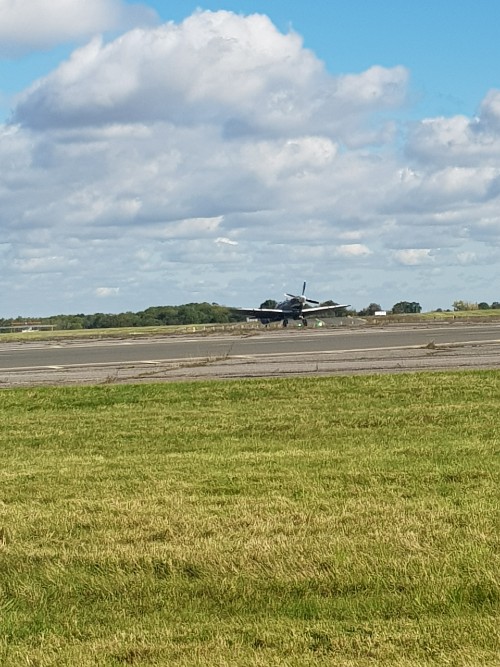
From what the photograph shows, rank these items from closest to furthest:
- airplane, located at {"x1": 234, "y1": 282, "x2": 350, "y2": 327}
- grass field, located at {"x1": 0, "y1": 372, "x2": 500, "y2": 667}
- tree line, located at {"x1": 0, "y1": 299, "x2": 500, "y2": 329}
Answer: grass field, located at {"x1": 0, "y1": 372, "x2": 500, "y2": 667}, airplane, located at {"x1": 234, "y1": 282, "x2": 350, "y2": 327}, tree line, located at {"x1": 0, "y1": 299, "x2": 500, "y2": 329}

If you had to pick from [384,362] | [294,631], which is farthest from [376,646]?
[384,362]

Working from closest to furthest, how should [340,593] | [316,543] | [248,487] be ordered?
[340,593] < [316,543] < [248,487]

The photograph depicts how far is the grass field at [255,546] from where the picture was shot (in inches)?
193

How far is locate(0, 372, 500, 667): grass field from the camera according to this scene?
4.89m

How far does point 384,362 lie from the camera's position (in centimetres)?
2667

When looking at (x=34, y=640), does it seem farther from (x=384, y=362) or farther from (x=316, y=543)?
(x=384, y=362)

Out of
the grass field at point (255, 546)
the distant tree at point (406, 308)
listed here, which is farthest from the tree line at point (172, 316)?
the grass field at point (255, 546)

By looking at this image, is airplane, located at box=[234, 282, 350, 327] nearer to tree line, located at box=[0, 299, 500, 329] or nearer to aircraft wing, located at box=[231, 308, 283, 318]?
aircraft wing, located at box=[231, 308, 283, 318]

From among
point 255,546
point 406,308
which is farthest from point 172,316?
point 255,546

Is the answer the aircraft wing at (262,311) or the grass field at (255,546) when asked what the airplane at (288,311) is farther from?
the grass field at (255,546)

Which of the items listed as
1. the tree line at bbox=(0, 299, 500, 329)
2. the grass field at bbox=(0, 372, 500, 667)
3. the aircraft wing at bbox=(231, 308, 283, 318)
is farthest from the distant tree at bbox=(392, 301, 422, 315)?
the grass field at bbox=(0, 372, 500, 667)

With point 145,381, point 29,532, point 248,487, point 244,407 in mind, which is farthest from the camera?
point 145,381

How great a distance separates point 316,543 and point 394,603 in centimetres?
135

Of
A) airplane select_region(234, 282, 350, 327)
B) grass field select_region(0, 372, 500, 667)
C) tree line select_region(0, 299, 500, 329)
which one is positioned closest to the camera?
grass field select_region(0, 372, 500, 667)
